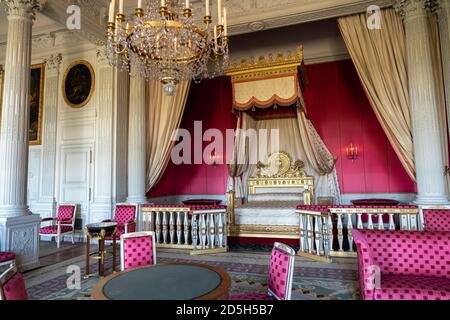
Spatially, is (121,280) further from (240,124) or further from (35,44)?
(35,44)

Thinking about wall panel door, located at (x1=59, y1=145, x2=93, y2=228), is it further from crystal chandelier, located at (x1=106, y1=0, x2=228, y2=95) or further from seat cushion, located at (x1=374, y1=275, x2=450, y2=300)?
seat cushion, located at (x1=374, y1=275, x2=450, y2=300)

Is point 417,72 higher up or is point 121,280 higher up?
point 417,72

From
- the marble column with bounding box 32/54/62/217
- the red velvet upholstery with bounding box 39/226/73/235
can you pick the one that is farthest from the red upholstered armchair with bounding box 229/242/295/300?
the marble column with bounding box 32/54/62/217

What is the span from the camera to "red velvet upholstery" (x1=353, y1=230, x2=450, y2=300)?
7.78 ft

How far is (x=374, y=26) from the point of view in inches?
186

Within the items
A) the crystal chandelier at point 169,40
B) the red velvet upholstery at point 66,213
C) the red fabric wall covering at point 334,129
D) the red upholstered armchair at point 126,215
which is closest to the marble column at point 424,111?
the red fabric wall covering at point 334,129

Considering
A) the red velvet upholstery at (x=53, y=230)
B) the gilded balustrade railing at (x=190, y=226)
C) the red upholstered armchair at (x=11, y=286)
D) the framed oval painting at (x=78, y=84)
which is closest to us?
the red upholstered armchair at (x=11, y=286)

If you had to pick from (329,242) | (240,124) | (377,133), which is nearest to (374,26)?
(377,133)

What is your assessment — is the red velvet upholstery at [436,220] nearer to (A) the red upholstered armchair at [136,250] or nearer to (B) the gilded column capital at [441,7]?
(B) the gilded column capital at [441,7]

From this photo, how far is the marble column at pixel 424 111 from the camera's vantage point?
4.08 metres

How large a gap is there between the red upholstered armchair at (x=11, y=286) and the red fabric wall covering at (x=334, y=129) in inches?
181

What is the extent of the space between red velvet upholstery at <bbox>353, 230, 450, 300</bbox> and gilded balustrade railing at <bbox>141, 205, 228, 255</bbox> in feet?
7.80

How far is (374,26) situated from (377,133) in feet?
7.37

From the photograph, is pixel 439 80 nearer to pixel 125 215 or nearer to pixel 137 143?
pixel 137 143
